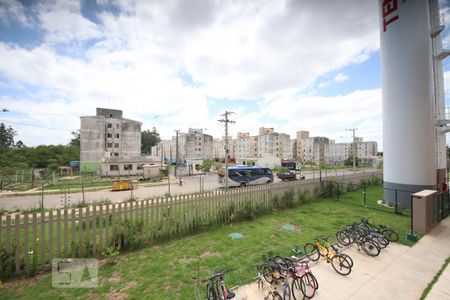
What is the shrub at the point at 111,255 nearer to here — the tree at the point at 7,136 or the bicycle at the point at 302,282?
the bicycle at the point at 302,282

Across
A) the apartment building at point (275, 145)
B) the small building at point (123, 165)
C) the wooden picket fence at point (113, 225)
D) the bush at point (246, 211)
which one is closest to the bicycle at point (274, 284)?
the wooden picket fence at point (113, 225)

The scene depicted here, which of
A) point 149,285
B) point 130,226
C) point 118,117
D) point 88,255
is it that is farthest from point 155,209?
point 118,117

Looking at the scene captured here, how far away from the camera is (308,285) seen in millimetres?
4152

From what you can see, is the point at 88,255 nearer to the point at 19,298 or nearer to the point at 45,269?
the point at 45,269

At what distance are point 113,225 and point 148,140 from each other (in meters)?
95.6

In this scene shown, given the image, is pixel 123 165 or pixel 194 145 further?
pixel 194 145

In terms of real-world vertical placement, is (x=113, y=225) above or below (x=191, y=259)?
above

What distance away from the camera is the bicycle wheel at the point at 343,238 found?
246 inches

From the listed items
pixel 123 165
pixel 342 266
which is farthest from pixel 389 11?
pixel 123 165

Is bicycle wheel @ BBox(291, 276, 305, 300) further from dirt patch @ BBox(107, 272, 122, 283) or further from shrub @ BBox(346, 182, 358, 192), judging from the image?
shrub @ BBox(346, 182, 358, 192)

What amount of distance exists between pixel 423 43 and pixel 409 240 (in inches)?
413

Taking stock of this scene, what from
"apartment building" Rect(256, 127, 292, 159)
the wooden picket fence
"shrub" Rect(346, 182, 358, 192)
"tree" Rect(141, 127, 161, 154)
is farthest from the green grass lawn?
"tree" Rect(141, 127, 161, 154)

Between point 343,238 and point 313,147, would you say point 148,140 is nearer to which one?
point 313,147

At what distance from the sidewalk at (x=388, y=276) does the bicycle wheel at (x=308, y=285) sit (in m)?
0.11
